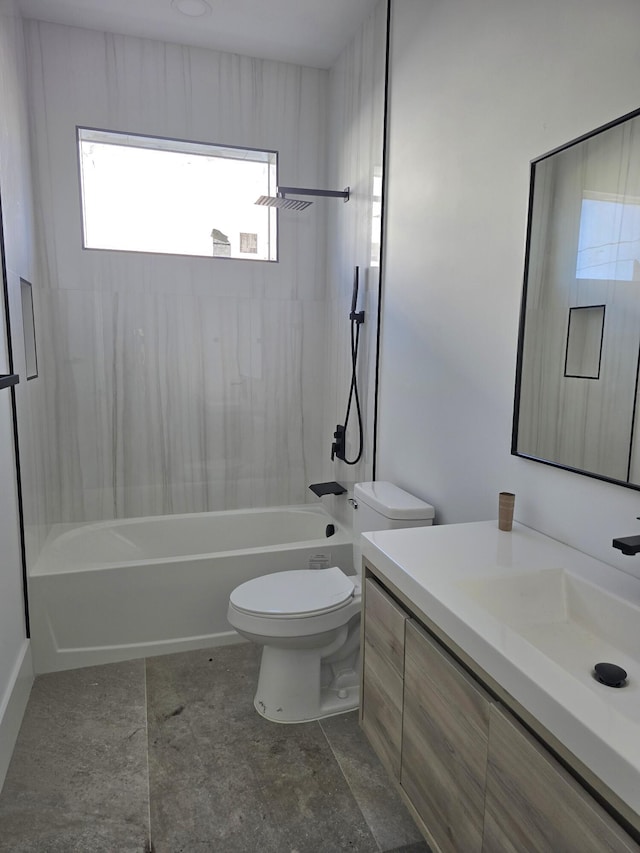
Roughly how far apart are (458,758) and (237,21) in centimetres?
313

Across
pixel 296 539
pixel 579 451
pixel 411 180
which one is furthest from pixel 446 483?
pixel 296 539

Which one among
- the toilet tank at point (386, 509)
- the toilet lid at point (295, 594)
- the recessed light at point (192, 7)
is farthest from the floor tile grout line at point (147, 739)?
the recessed light at point (192, 7)

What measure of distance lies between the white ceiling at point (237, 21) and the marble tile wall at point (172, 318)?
105 mm

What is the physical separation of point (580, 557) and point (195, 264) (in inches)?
99.6

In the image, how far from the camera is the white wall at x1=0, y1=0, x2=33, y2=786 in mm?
1991

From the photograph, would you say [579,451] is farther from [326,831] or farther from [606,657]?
[326,831]

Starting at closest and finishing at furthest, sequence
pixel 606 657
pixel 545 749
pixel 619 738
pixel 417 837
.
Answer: pixel 619 738
pixel 545 749
pixel 606 657
pixel 417 837

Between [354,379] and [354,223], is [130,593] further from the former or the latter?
[354,223]

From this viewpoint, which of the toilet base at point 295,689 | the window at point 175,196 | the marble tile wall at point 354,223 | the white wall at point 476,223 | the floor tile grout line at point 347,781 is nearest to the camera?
the white wall at point 476,223

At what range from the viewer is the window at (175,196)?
2955 mm

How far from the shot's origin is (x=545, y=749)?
910 millimetres

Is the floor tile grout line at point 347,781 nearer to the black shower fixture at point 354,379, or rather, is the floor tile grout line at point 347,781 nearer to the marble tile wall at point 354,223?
the marble tile wall at point 354,223

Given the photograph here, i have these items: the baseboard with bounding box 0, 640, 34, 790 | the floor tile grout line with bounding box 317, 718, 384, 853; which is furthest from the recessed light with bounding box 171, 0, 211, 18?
the floor tile grout line with bounding box 317, 718, 384, 853

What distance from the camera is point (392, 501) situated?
84.4 inches
